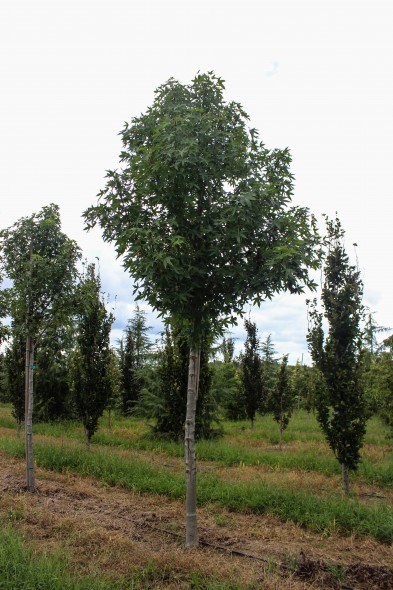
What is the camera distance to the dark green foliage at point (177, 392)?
47.0 ft

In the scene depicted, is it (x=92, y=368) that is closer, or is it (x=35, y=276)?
(x=35, y=276)

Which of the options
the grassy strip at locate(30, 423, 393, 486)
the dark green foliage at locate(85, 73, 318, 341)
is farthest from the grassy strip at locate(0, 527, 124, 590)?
the grassy strip at locate(30, 423, 393, 486)

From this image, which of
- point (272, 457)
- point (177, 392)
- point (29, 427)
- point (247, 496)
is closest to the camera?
point (247, 496)

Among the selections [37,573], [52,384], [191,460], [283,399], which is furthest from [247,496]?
[52,384]

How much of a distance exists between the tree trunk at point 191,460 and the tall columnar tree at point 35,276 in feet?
13.9

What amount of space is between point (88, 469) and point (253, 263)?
6.65m

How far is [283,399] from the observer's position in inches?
598

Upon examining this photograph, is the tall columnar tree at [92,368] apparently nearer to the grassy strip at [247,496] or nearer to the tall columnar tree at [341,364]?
the grassy strip at [247,496]

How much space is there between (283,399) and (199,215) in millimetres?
11298

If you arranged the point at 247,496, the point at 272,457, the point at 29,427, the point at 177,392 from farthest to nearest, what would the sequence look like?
the point at 177,392
the point at 272,457
the point at 29,427
the point at 247,496

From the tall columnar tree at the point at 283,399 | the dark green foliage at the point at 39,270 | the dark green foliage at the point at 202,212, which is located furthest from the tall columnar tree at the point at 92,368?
the dark green foliage at the point at 202,212

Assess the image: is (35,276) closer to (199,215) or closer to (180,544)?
(199,215)

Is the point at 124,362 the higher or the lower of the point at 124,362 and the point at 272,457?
the higher

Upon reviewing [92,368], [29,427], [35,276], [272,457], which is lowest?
[272,457]
